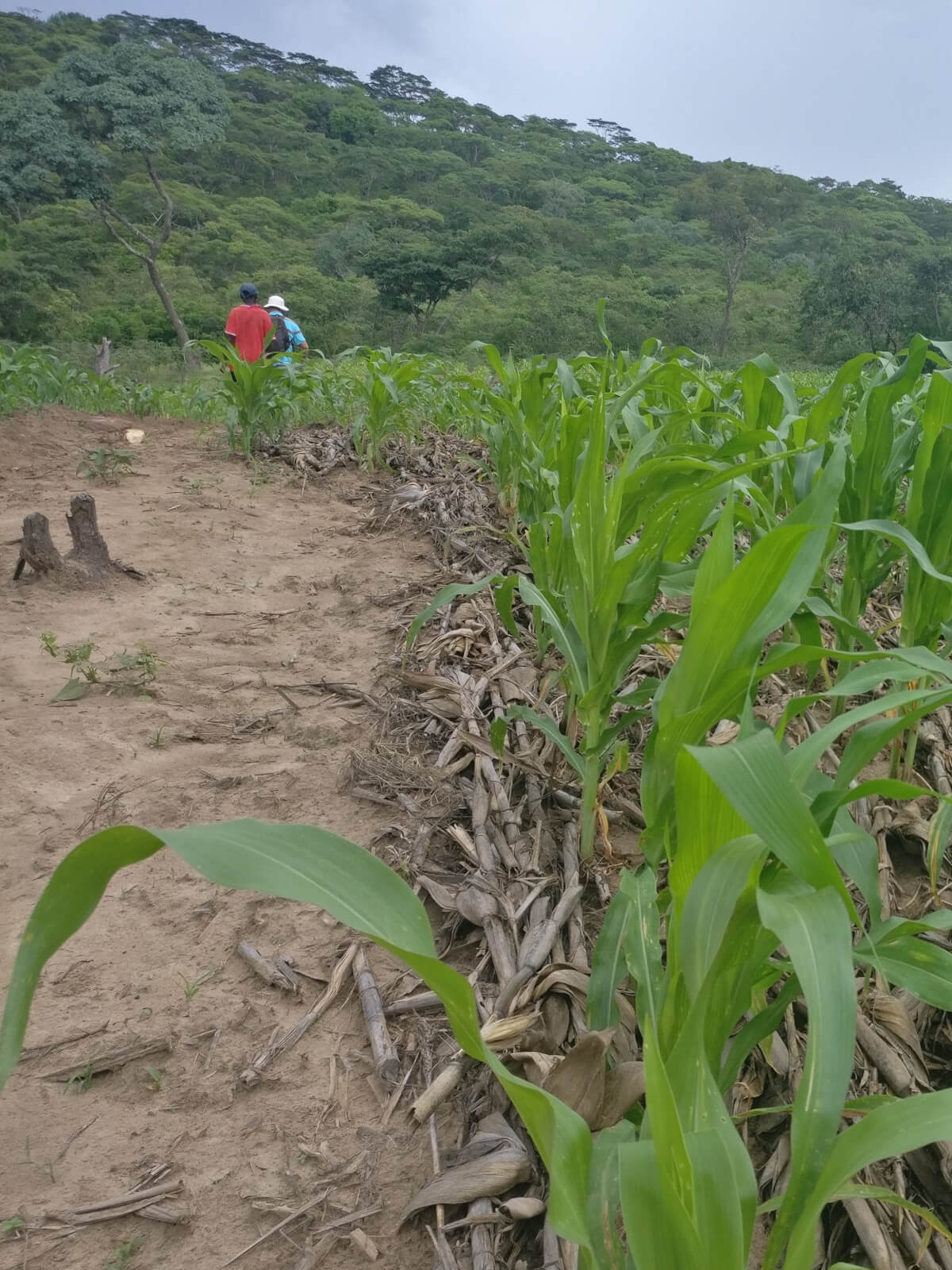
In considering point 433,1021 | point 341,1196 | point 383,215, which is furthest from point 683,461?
point 383,215

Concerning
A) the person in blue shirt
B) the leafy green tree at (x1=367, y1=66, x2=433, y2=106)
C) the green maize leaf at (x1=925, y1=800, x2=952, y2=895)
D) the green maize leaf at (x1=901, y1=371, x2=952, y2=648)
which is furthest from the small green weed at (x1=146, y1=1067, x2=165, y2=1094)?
the leafy green tree at (x1=367, y1=66, x2=433, y2=106)

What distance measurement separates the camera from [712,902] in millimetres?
648

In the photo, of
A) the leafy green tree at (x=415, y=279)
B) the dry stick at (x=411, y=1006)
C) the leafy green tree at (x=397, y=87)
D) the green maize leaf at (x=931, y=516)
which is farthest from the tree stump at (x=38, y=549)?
the leafy green tree at (x=397, y=87)

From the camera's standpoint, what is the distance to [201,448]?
600cm

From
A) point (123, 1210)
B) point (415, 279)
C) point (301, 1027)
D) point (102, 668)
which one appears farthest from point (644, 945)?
point (415, 279)

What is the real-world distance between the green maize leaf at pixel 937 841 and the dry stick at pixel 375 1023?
861mm

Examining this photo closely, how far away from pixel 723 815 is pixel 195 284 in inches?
1186

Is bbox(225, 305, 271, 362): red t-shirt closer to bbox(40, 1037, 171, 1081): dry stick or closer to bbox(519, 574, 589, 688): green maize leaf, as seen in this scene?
bbox(519, 574, 589, 688): green maize leaf

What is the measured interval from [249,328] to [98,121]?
2069 centimetres

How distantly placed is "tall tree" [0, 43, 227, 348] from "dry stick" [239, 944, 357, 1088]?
2187cm

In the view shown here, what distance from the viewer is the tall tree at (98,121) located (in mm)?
20641

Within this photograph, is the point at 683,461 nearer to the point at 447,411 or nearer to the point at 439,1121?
the point at 439,1121

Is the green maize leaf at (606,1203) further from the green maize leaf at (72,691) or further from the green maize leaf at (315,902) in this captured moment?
the green maize leaf at (72,691)

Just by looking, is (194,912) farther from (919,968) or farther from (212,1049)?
(919,968)
